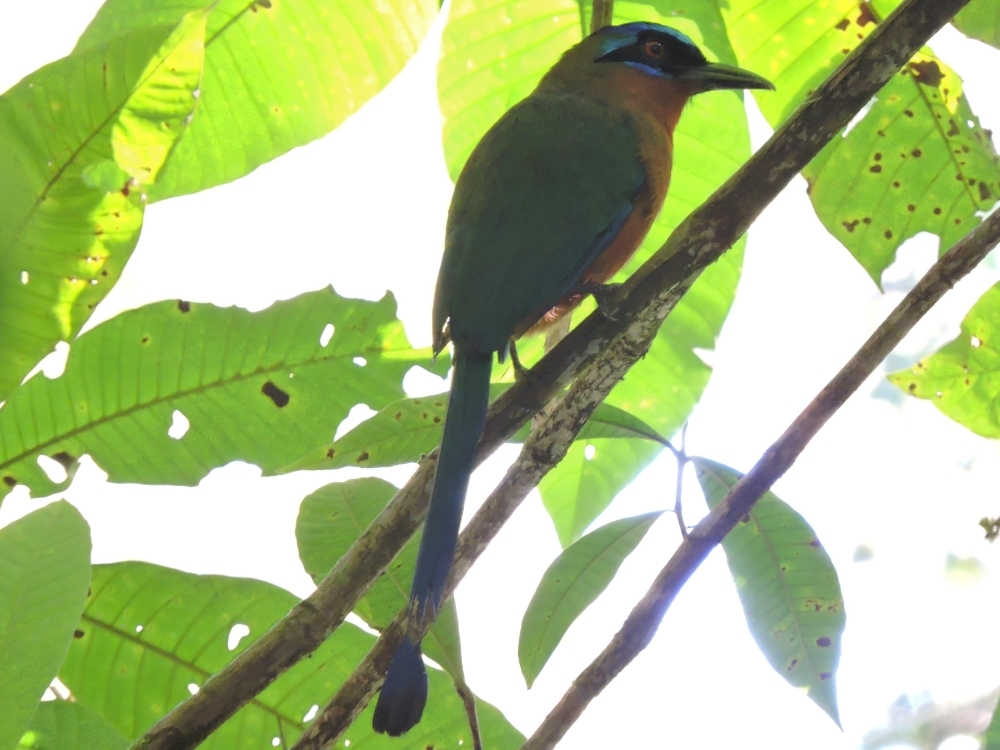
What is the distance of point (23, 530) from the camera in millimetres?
1499

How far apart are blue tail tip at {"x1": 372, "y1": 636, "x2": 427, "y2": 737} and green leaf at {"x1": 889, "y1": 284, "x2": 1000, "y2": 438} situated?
1.03m

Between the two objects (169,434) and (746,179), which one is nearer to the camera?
(746,179)

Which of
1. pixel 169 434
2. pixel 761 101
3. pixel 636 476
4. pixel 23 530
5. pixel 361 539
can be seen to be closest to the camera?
pixel 361 539

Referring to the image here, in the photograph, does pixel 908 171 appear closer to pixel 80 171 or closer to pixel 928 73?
pixel 928 73

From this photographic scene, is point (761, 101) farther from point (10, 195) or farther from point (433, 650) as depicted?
point (10, 195)

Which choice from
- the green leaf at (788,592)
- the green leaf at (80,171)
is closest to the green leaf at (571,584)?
the green leaf at (788,592)

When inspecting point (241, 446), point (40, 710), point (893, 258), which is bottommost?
point (40, 710)

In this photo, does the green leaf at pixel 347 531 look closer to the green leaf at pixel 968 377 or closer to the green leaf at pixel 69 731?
the green leaf at pixel 69 731

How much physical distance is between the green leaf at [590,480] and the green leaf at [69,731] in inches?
35.4

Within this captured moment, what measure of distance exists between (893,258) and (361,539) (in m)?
1.13

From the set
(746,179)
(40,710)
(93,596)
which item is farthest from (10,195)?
(746,179)

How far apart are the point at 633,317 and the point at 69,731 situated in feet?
3.33

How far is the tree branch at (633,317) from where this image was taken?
1.20 meters

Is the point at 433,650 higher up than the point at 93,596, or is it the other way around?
the point at 93,596
